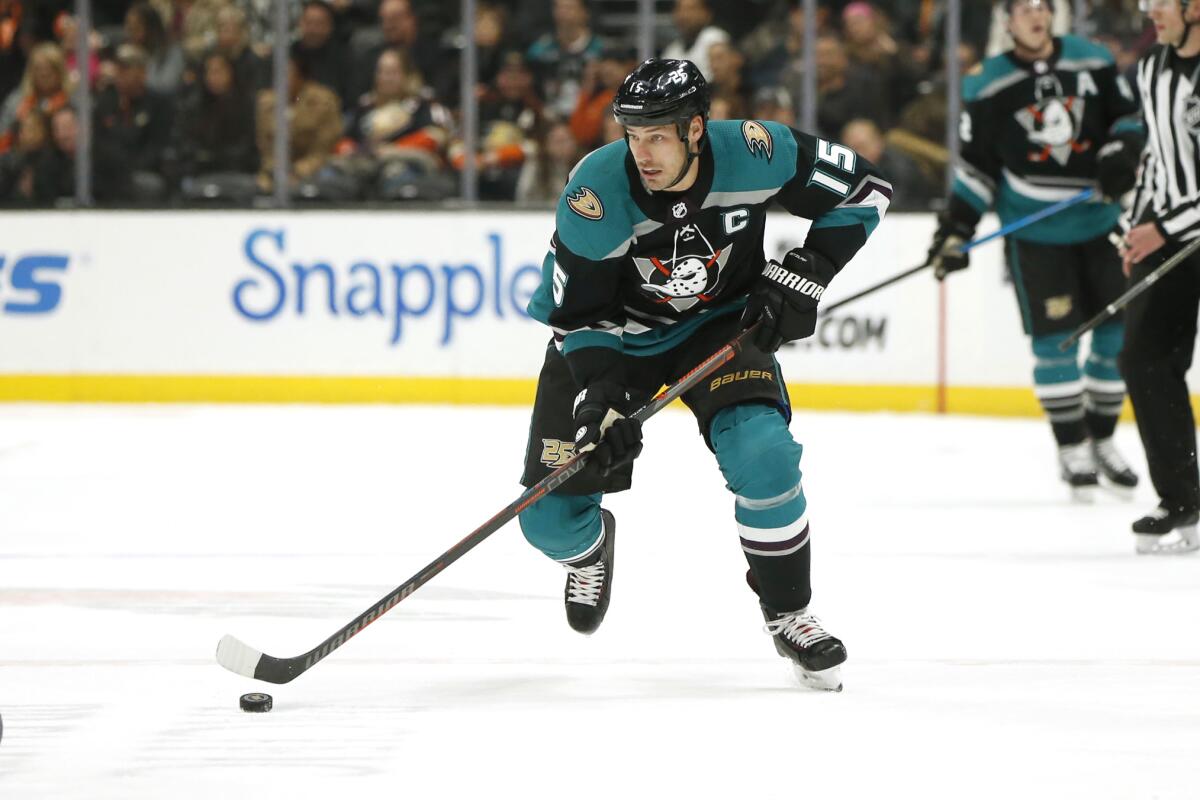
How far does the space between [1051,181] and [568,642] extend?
2.45 m

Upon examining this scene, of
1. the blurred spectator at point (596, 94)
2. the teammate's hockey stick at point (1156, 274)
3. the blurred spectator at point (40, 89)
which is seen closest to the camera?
the teammate's hockey stick at point (1156, 274)

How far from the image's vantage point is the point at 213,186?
781 centimetres

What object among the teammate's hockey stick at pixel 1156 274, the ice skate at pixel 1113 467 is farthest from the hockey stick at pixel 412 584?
the ice skate at pixel 1113 467

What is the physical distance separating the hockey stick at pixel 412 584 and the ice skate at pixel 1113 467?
2479 millimetres

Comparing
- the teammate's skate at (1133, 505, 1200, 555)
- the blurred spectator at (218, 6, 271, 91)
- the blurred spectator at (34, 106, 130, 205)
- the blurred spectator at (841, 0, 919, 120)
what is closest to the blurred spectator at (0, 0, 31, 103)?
the blurred spectator at (34, 106, 130, 205)

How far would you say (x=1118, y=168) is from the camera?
16.2 feet

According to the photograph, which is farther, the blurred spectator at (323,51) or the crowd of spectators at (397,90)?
the blurred spectator at (323,51)

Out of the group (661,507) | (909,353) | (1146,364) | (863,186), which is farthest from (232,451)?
(863,186)

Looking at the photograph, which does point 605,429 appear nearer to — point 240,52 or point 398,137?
point 398,137

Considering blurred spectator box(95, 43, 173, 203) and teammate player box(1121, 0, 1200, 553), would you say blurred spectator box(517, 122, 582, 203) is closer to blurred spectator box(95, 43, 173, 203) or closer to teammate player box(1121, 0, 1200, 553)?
blurred spectator box(95, 43, 173, 203)

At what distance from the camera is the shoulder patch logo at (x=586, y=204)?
2881 mm

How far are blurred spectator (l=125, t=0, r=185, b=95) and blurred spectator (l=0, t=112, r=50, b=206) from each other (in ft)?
1.65

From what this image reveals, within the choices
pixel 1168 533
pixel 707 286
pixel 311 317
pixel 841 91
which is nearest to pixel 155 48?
pixel 311 317

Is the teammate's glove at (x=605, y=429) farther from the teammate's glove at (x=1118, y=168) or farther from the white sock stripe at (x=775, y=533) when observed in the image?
the teammate's glove at (x=1118, y=168)
